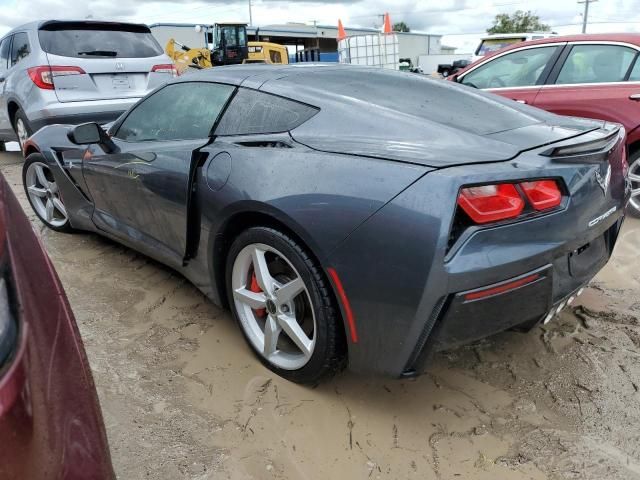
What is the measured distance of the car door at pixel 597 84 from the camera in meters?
4.30

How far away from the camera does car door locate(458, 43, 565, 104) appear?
15.9 ft

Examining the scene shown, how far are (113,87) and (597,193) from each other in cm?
559

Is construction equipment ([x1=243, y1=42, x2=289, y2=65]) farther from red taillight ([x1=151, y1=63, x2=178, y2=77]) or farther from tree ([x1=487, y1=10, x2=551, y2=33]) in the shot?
tree ([x1=487, y1=10, x2=551, y2=33])

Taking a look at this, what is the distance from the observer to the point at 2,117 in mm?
6879

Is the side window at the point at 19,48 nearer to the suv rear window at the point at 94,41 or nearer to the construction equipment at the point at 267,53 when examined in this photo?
the suv rear window at the point at 94,41

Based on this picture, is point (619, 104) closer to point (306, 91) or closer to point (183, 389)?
point (306, 91)

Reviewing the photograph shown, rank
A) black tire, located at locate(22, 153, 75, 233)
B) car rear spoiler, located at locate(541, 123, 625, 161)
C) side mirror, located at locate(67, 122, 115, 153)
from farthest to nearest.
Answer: black tire, located at locate(22, 153, 75, 233)
side mirror, located at locate(67, 122, 115, 153)
car rear spoiler, located at locate(541, 123, 625, 161)

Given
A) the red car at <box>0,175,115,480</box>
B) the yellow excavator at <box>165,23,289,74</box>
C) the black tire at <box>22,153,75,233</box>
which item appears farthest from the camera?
the yellow excavator at <box>165,23,289,74</box>

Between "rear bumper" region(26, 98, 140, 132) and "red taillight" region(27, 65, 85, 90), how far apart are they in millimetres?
245

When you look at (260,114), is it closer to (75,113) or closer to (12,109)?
(75,113)

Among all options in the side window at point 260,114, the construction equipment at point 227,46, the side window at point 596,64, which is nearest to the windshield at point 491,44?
the construction equipment at point 227,46

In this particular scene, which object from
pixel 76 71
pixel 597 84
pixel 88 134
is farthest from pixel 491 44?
pixel 88 134

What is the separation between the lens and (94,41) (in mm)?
6016

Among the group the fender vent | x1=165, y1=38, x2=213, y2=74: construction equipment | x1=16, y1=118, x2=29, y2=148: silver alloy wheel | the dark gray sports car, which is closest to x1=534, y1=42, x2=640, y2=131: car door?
the dark gray sports car
